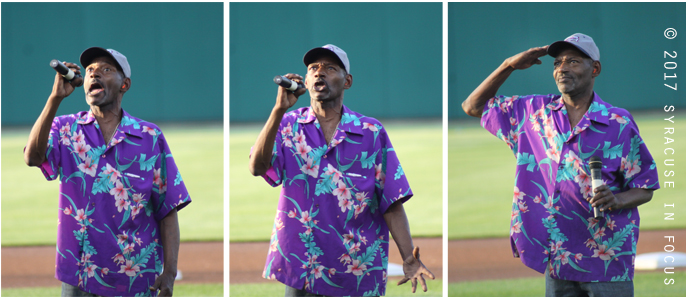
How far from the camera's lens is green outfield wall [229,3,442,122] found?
5742 millimetres

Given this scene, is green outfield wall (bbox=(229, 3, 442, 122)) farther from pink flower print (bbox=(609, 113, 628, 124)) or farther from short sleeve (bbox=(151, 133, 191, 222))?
pink flower print (bbox=(609, 113, 628, 124))

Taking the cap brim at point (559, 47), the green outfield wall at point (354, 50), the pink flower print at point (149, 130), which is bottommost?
the pink flower print at point (149, 130)

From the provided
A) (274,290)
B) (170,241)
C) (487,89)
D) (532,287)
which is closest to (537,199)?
(487,89)

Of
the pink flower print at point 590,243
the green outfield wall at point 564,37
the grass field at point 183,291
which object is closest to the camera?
the pink flower print at point 590,243

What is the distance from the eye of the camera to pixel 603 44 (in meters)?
9.26

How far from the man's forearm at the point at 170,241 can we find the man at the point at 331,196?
1.49 ft

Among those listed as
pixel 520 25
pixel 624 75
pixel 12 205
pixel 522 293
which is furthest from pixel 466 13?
pixel 12 205

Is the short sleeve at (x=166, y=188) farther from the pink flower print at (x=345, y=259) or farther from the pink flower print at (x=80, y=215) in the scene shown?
the pink flower print at (x=345, y=259)

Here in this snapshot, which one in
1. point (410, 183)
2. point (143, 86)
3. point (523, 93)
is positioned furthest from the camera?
point (410, 183)

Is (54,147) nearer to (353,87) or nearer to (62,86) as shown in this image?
(62,86)

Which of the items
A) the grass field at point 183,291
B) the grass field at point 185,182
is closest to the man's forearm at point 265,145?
the grass field at point 183,291

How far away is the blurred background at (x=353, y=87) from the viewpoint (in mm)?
5820

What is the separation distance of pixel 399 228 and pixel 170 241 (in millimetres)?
1128

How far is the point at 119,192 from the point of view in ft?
11.5
